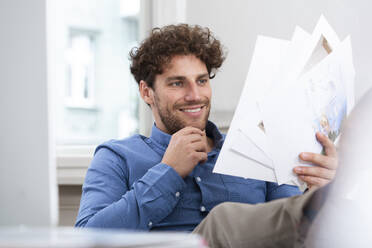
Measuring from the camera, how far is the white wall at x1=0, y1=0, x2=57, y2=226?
365 mm

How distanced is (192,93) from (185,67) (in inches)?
3.7

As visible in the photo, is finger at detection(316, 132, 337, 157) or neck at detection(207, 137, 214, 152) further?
neck at detection(207, 137, 214, 152)

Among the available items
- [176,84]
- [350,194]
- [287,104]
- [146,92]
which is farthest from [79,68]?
[350,194]

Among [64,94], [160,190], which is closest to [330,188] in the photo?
[160,190]

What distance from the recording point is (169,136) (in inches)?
51.2

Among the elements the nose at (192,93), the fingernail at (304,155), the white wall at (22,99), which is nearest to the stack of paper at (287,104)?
the fingernail at (304,155)

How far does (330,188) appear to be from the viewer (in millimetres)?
540

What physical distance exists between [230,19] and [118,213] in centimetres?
94

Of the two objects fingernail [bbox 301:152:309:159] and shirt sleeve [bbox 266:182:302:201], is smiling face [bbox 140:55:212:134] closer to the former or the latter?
shirt sleeve [bbox 266:182:302:201]

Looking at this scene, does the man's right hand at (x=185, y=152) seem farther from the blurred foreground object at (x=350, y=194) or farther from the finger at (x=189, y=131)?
the blurred foreground object at (x=350, y=194)

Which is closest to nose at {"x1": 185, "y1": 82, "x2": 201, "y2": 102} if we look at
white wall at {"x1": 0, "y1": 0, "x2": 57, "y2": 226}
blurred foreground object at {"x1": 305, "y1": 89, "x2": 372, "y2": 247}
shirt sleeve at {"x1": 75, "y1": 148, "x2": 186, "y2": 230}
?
shirt sleeve at {"x1": 75, "y1": 148, "x2": 186, "y2": 230}

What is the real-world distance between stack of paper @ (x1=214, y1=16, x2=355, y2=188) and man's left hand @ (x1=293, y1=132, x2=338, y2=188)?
0.01m

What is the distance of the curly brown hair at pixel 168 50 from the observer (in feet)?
4.42

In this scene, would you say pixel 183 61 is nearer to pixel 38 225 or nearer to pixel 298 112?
pixel 298 112
